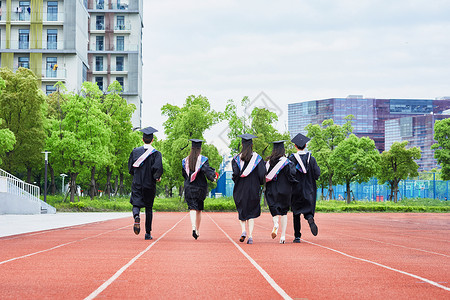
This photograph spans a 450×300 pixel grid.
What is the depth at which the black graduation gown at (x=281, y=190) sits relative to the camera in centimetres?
1164

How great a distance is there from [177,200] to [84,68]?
22.9 m

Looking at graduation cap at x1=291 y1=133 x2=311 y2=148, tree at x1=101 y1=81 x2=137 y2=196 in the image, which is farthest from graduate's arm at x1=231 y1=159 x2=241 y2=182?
tree at x1=101 y1=81 x2=137 y2=196

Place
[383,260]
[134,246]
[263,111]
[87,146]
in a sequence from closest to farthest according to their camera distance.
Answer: [383,260]
[134,246]
[87,146]
[263,111]

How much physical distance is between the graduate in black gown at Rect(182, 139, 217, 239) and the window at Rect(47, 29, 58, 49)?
53.8m

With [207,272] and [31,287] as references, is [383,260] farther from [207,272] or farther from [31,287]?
[31,287]

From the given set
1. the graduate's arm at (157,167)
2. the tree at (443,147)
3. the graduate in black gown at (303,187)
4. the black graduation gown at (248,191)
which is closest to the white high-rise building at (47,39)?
the tree at (443,147)

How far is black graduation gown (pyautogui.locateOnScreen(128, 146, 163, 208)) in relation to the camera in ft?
39.7

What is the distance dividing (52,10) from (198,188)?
54558 mm

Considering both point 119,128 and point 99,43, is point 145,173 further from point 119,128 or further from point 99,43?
point 99,43

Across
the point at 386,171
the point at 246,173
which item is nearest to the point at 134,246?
the point at 246,173

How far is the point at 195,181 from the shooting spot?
40.0 feet

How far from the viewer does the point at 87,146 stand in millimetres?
43219

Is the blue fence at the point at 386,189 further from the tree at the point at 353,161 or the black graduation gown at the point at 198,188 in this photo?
the black graduation gown at the point at 198,188

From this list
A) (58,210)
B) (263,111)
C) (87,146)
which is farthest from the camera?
(263,111)
